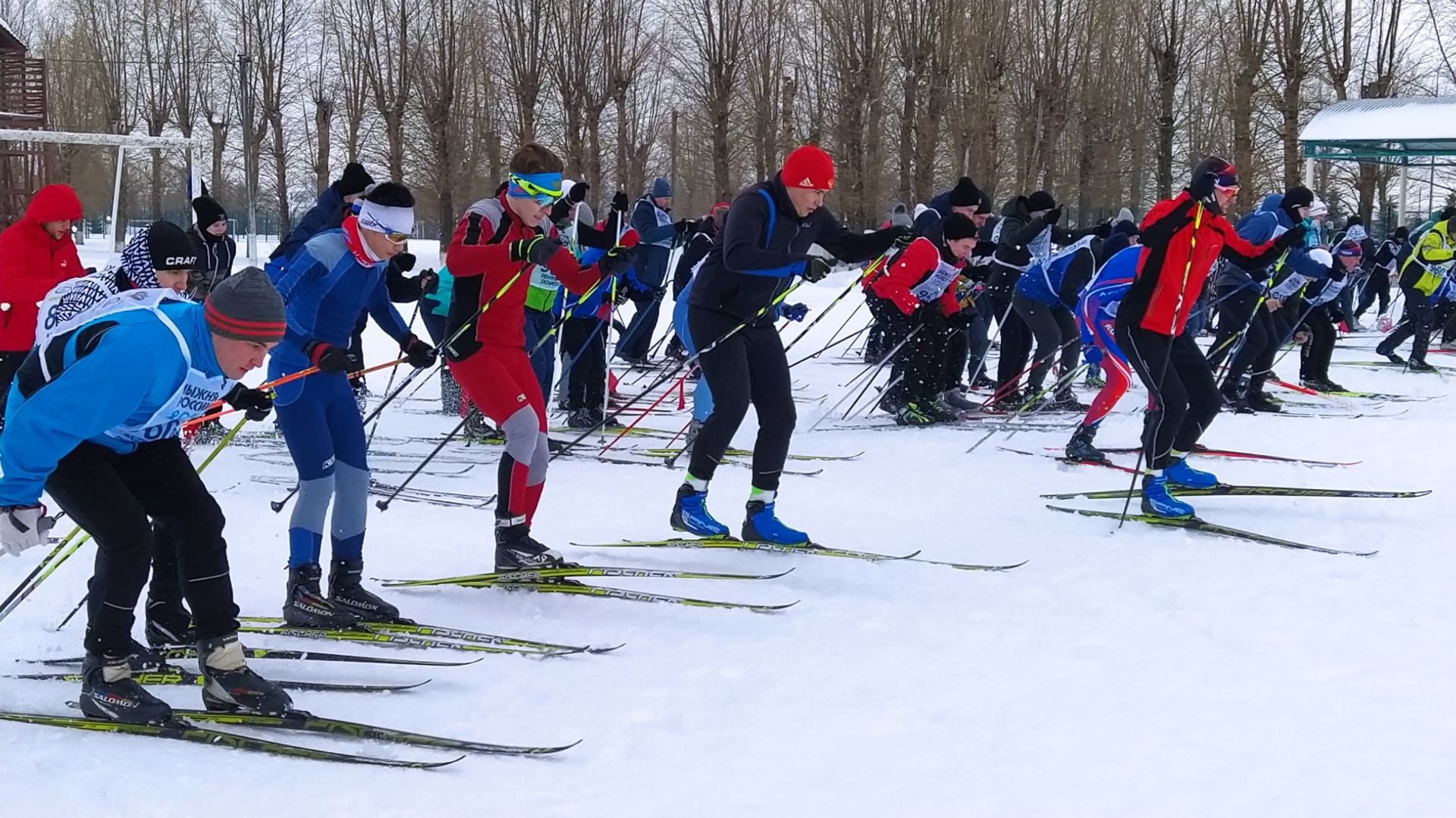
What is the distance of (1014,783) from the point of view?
9.72 ft

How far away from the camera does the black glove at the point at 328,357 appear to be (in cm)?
398

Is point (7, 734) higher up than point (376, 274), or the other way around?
point (376, 274)

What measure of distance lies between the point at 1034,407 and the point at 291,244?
5.63 m

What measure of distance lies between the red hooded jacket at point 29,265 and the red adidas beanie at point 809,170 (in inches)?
151

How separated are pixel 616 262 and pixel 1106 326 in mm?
3203

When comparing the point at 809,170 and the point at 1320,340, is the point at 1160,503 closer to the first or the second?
the point at 809,170

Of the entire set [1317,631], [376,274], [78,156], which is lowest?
[1317,631]

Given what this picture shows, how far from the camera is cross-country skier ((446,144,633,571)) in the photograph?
474 cm

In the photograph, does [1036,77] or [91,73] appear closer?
[1036,77]

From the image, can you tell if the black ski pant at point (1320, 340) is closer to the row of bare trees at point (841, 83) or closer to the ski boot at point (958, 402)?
the ski boot at point (958, 402)

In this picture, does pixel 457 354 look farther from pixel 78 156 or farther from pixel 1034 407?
pixel 78 156

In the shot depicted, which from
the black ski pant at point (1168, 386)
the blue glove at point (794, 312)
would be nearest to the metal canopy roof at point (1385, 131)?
the blue glove at point (794, 312)

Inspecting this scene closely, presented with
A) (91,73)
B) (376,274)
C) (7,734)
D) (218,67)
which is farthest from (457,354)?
(91,73)

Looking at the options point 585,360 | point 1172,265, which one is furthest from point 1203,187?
point 585,360
